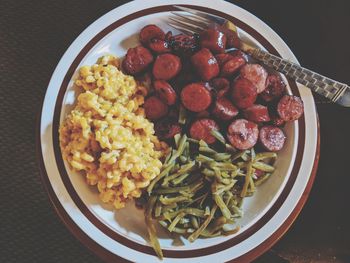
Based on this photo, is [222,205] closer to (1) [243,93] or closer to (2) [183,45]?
(1) [243,93]

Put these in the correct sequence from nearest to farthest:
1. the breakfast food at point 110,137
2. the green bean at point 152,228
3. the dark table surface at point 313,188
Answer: the breakfast food at point 110,137 → the green bean at point 152,228 → the dark table surface at point 313,188

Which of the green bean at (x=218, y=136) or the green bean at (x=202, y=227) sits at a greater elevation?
the green bean at (x=218, y=136)

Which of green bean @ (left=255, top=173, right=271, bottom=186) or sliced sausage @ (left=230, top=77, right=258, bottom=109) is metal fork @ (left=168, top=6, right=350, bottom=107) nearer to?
sliced sausage @ (left=230, top=77, right=258, bottom=109)

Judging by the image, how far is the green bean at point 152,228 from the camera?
6.12 ft

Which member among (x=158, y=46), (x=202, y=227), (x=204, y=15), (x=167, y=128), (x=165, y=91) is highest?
(x=204, y=15)

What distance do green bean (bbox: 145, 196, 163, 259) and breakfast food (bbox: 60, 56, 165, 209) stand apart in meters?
0.07

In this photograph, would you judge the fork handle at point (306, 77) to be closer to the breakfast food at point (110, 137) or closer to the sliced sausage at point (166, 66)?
the sliced sausage at point (166, 66)

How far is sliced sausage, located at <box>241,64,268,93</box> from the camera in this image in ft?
6.22

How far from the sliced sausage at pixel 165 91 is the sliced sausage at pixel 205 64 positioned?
13 cm

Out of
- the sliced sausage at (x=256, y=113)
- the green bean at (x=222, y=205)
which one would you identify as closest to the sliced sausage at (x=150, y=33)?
the sliced sausage at (x=256, y=113)

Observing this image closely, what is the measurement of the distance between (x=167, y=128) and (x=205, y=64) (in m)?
0.29

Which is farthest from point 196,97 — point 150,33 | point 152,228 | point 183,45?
point 152,228

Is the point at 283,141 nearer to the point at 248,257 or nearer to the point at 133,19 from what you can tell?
the point at 248,257

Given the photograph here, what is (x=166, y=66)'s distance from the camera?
1.88m
